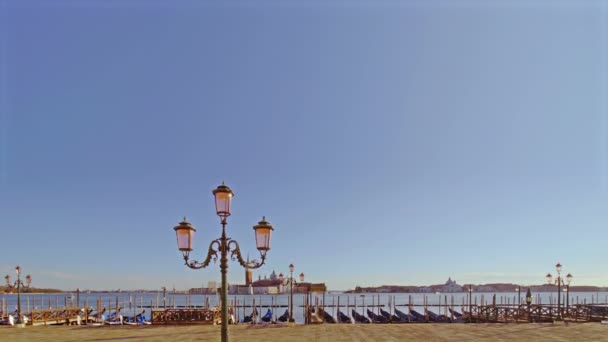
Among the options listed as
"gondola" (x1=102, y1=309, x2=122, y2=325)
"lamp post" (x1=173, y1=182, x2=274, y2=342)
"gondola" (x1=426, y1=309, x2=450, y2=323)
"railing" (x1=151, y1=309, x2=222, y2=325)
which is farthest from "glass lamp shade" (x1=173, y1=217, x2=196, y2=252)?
"gondola" (x1=426, y1=309, x2=450, y2=323)

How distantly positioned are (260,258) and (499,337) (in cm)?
1244

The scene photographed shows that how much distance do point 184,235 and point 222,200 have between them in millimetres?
1039

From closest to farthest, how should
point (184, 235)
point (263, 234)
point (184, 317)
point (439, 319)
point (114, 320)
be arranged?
point (184, 235) → point (263, 234) → point (184, 317) → point (114, 320) → point (439, 319)

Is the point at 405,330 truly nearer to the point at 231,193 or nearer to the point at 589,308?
the point at 231,193

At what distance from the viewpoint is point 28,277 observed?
104ft

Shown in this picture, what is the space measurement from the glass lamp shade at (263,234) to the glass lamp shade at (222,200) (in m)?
0.76

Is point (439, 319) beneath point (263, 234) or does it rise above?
beneath

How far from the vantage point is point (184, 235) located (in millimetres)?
8516

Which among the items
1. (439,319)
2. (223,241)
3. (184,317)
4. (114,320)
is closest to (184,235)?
(223,241)

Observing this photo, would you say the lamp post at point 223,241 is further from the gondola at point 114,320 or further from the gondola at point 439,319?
the gondola at point 439,319

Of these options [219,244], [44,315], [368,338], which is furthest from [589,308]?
[44,315]

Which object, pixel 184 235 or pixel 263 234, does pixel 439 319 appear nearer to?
pixel 263 234

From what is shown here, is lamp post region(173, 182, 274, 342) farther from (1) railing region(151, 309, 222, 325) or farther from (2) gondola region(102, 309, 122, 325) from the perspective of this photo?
(2) gondola region(102, 309, 122, 325)

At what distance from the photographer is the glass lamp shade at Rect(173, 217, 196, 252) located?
8492 millimetres
